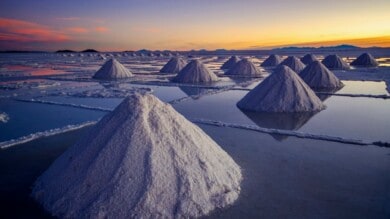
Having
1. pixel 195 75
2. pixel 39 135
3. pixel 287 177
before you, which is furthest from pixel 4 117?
pixel 195 75

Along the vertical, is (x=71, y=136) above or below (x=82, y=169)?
below

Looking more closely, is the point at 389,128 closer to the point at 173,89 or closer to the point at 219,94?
the point at 219,94

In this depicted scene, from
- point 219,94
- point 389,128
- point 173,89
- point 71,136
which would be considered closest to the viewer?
point 71,136

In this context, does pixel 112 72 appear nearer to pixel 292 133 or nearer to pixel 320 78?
pixel 320 78

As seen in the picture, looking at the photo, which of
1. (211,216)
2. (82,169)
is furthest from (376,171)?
(82,169)

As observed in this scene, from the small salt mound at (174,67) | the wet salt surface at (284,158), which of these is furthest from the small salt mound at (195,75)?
the wet salt surface at (284,158)

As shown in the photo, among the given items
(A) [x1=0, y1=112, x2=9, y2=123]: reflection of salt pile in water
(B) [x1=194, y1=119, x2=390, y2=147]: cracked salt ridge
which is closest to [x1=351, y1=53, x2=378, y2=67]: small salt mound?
(B) [x1=194, y1=119, x2=390, y2=147]: cracked salt ridge

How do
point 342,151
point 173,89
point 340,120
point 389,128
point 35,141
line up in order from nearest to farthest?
point 342,151 < point 35,141 < point 389,128 < point 340,120 < point 173,89
